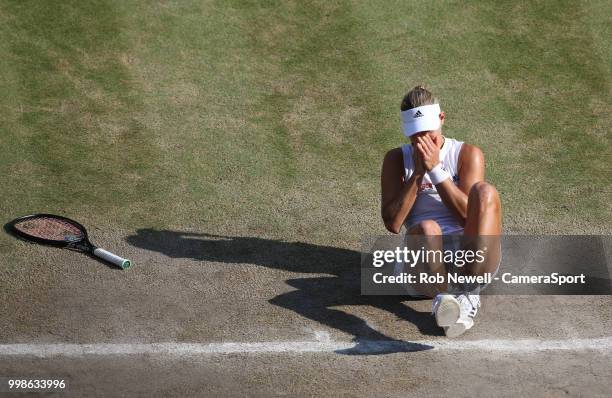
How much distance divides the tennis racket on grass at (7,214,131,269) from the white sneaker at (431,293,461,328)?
318 cm

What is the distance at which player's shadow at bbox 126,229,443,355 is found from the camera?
8.89 m

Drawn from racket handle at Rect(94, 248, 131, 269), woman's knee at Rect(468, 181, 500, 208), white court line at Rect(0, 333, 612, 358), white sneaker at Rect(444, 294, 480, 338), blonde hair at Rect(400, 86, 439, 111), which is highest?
blonde hair at Rect(400, 86, 439, 111)

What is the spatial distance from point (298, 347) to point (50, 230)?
3101 mm

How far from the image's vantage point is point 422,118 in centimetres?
908

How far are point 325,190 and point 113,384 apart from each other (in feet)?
12.7

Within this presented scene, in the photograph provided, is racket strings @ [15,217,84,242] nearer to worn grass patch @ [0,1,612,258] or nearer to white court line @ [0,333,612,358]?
worn grass patch @ [0,1,612,258]

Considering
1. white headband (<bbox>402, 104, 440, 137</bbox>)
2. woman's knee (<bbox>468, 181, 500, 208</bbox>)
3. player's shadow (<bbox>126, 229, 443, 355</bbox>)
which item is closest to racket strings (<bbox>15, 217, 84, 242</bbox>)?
player's shadow (<bbox>126, 229, 443, 355</bbox>)

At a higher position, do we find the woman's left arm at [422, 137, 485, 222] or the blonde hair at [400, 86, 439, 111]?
the blonde hair at [400, 86, 439, 111]

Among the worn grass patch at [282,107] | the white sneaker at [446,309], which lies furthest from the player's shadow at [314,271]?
the white sneaker at [446,309]

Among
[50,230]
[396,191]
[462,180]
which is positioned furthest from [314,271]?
[50,230]

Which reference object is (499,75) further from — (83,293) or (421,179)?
(83,293)

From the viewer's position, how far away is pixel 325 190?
11141 mm

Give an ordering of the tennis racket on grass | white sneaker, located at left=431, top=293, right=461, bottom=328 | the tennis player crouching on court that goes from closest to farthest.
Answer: white sneaker, located at left=431, top=293, right=461, bottom=328 → the tennis player crouching on court → the tennis racket on grass

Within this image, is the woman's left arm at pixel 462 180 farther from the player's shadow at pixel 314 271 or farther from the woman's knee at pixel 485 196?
the player's shadow at pixel 314 271
